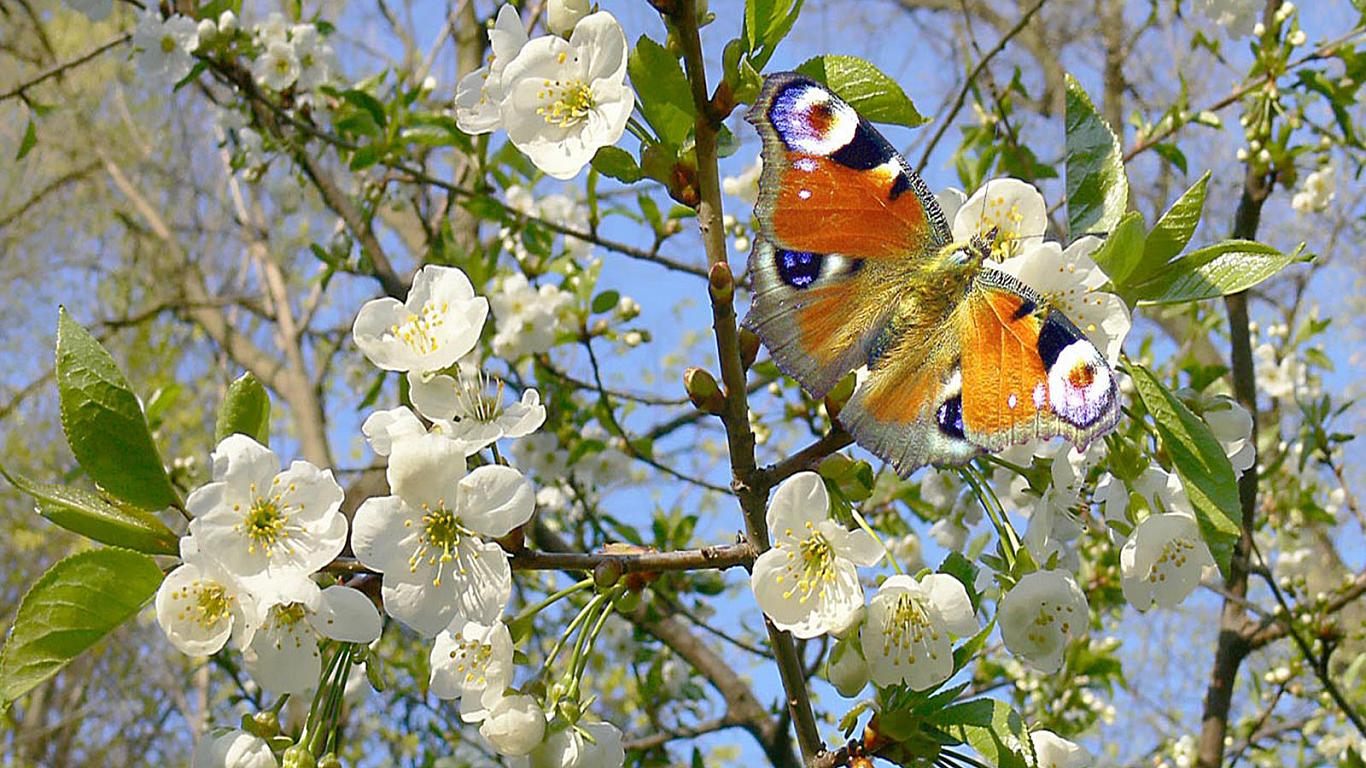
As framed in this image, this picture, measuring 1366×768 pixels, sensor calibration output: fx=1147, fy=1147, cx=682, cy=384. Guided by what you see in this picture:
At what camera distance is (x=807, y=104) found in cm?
98

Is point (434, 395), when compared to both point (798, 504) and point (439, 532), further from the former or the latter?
point (798, 504)

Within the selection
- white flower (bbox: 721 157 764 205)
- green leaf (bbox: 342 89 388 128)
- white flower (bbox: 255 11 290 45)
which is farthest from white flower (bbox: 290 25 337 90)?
white flower (bbox: 721 157 764 205)

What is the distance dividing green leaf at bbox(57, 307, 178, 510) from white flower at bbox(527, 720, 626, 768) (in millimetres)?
406

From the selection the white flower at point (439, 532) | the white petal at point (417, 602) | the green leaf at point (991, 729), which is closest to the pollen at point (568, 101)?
the white flower at point (439, 532)

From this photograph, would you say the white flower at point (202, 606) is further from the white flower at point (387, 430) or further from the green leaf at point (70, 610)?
the white flower at point (387, 430)

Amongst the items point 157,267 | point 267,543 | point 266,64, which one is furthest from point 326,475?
point 157,267

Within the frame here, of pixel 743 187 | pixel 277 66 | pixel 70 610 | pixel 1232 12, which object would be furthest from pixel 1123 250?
pixel 277 66

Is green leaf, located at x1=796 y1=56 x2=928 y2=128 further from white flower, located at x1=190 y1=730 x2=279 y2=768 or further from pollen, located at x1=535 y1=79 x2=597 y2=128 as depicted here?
white flower, located at x1=190 y1=730 x2=279 y2=768

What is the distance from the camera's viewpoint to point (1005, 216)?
115cm

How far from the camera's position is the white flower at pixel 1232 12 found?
2301 mm

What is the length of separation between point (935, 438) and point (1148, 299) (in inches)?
11.0

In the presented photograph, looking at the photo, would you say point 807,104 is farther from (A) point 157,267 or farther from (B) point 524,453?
(A) point 157,267

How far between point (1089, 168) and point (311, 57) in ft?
7.47

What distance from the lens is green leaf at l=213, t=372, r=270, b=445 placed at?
103 cm
